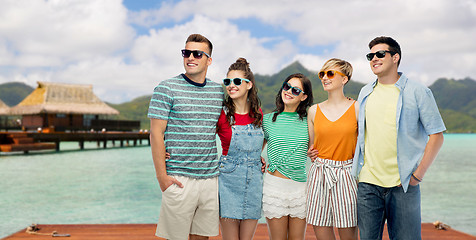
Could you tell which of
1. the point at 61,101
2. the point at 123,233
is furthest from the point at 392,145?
the point at 61,101

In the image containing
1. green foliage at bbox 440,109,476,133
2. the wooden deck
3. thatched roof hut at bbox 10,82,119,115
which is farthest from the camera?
green foliage at bbox 440,109,476,133

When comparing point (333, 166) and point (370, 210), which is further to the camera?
point (333, 166)

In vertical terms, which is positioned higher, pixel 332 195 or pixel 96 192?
pixel 332 195

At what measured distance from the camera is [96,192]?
1773 centimetres

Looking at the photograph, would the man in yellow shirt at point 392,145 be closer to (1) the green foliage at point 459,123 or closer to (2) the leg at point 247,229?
(2) the leg at point 247,229

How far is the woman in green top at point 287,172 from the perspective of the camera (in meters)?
3.01

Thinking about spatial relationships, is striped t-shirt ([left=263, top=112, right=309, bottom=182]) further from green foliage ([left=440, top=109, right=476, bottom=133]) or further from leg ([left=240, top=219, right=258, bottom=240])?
green foliage ([left=440, top=109, right=476, bottom=133])

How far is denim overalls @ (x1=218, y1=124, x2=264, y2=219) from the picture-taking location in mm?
3004

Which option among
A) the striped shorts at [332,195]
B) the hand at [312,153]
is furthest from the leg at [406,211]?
the hand at [312,153]

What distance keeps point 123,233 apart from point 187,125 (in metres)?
2.75

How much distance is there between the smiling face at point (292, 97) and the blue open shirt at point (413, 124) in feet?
2.57

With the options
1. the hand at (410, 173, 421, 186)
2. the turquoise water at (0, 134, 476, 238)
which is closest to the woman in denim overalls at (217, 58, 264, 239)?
the hand at (410, 173, 421, 186)

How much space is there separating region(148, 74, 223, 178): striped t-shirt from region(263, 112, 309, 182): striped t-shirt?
1.68ft

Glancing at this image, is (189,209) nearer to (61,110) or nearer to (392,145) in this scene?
(392,145)
